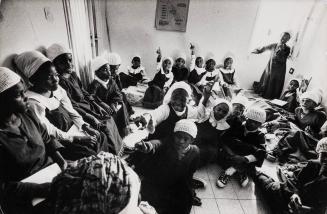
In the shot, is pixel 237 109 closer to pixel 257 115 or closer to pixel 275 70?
pixel 257 115

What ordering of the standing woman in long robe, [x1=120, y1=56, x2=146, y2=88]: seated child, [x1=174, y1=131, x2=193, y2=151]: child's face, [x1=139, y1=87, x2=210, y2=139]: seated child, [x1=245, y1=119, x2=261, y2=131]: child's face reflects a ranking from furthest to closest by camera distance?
the standing woman in long robe < [x1=120, y1=56, x2=146, y2=88]: seated child < [x1=245, y1=119, x2=261, y2=131]: child's face < [x1=139, y1=87, x2=210, y2=139]: seated child < [x1=174, y1=131, x2=193, y2=151]: child's face

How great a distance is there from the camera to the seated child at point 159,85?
2.66 meters

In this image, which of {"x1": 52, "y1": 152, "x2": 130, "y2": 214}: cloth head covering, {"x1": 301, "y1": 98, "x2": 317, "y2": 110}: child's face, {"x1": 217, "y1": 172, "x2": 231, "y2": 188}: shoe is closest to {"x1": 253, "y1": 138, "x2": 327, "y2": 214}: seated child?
{"x1": 217, "y1": 172, "x2": 231, "y2": 188}: shoe

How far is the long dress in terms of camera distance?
3205 mm

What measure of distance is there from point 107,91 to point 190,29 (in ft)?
6.66

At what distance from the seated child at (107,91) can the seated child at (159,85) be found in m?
0.63

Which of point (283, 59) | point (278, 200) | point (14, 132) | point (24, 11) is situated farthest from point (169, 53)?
point (14, 132)

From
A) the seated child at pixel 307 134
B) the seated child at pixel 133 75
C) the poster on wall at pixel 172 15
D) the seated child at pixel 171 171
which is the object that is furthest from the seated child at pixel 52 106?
the poster on wall at pixel 172 15

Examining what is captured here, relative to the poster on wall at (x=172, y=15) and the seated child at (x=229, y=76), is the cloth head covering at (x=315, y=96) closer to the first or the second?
the seated child at (x=229, y=76)

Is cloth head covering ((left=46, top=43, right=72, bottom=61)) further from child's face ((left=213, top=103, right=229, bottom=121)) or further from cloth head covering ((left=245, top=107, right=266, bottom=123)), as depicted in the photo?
cloth head covering ((left=245, top=107, right=266, bottom=123))

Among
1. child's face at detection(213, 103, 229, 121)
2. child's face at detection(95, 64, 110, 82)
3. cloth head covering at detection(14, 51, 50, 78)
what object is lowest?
child's face at detection(213, 103, 229, 121)

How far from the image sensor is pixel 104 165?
1.66 ft

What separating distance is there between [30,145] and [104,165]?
0.60m

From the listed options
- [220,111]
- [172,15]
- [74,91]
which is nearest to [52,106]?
[74,91]
